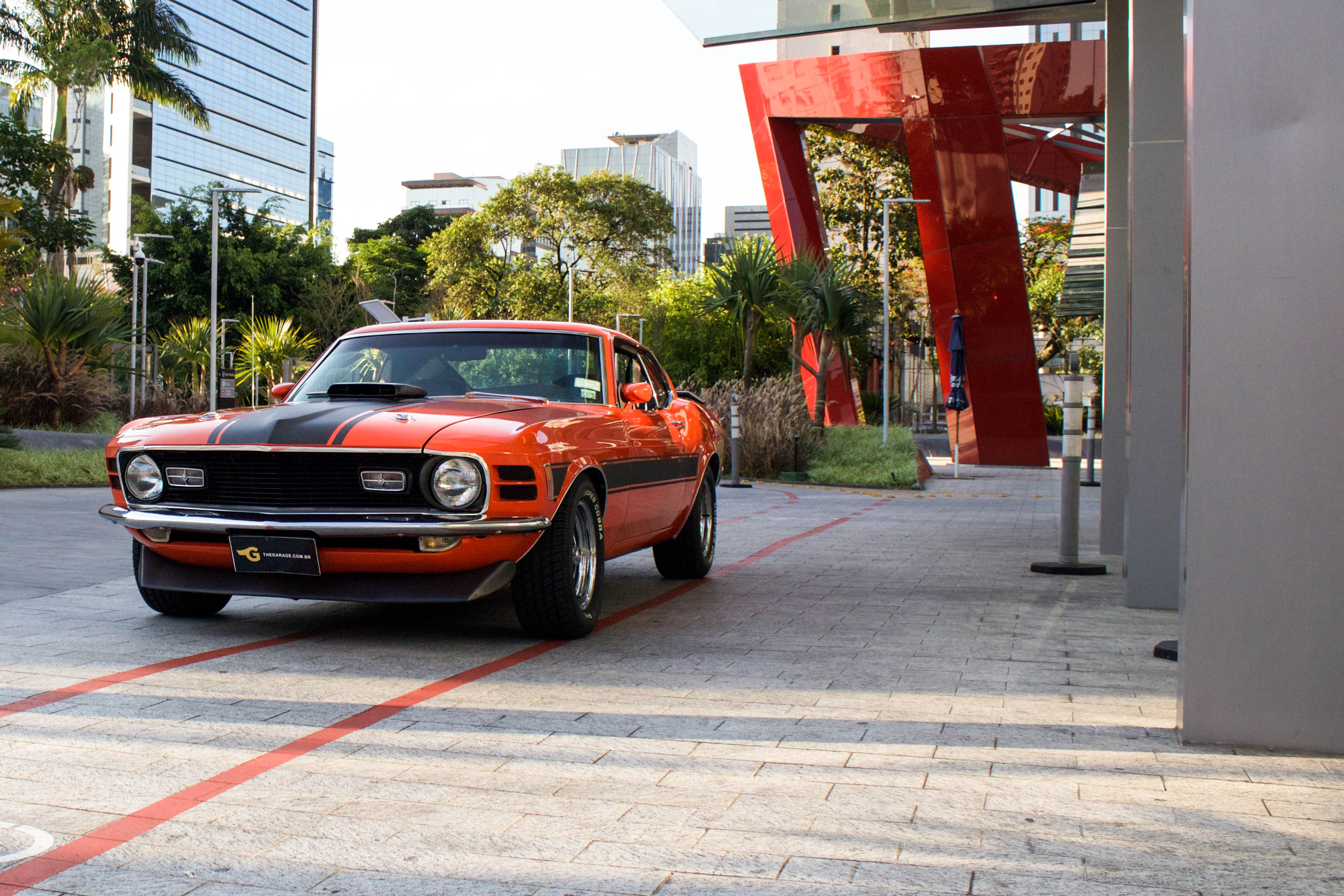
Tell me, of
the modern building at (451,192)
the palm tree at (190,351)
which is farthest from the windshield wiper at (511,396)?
the modern building at (451,192)

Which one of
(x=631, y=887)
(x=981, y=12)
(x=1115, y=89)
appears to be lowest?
(x=631, y=887)

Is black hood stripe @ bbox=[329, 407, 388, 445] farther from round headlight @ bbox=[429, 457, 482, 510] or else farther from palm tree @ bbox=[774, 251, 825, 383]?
palm tree @ bbox=[774, 251, 825, 383]

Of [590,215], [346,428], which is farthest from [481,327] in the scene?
[590,215]

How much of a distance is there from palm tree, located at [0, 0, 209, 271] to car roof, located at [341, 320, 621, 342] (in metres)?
36.9

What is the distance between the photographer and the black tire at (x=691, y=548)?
26.5 feet

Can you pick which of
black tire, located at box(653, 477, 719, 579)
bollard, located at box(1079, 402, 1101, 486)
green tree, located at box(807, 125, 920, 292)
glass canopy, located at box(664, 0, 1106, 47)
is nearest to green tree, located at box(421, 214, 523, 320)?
green tree, located at box(807, 125, 920, 292)

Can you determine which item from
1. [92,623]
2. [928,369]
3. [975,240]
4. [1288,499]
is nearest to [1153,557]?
[1288,499]

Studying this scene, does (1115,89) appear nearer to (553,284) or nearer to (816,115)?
(816,115)

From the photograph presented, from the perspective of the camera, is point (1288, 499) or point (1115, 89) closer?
point (1288, 499)

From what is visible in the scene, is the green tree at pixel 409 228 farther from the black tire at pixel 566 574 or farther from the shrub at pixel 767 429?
the black tire at pixel 566 574

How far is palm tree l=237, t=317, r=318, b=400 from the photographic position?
28531mm

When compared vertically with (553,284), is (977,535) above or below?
below

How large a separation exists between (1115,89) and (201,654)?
765cm

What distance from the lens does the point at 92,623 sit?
598cm
